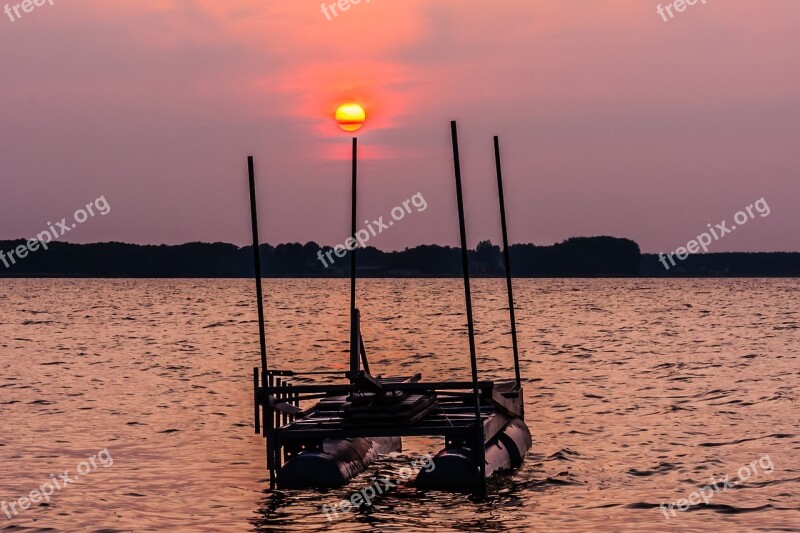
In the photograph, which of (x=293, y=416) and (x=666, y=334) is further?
(x=666, y=334)

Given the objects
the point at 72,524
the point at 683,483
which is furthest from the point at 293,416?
the point at 683,483

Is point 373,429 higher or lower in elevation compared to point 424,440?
higher

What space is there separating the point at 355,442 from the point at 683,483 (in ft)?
21.8

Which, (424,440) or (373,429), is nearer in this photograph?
(373,429)

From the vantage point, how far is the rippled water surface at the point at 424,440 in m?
19.7

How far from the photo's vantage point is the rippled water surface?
19.7 meters

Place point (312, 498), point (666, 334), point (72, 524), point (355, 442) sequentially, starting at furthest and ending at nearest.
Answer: point (666, 334) → point (355, 442) → point (312, 498) → point (72, 524)

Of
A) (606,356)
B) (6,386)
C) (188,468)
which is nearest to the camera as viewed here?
(188,468)

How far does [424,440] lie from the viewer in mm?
28016

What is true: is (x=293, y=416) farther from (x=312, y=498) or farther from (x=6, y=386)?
(x=6, y=386)

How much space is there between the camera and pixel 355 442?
22.7 meters

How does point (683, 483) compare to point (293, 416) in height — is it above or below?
below

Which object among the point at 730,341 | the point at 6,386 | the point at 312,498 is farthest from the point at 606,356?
the point at 312,498

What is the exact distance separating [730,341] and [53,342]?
46.4 meters
